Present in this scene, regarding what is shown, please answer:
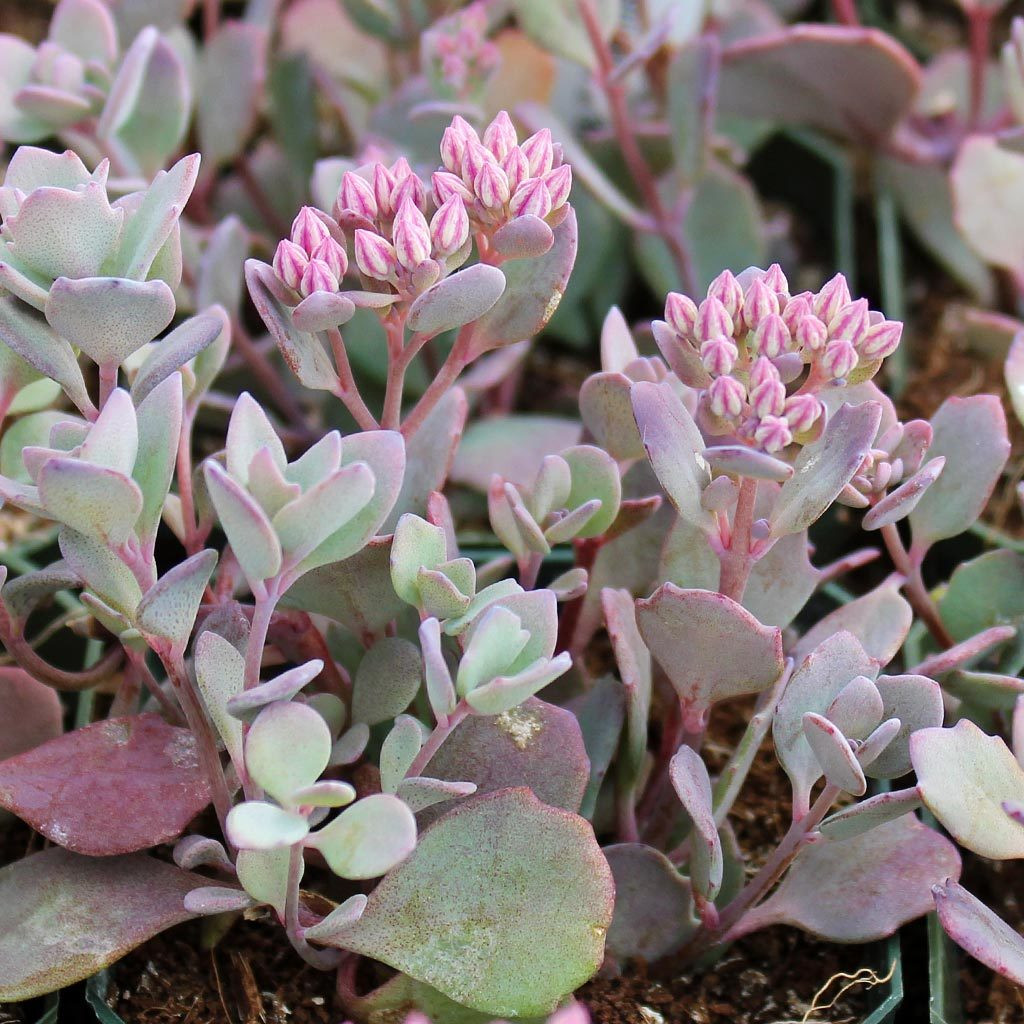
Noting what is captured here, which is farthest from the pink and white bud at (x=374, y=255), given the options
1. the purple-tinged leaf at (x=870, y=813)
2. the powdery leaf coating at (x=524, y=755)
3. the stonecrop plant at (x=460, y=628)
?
the purple-tinged leaf at (x=870, y=813)

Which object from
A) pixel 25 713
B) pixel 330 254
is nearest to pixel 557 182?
pixel 330 254

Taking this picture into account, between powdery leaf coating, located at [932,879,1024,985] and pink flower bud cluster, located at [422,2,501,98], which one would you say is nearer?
powdery leaf coating, located at [932,879,1024,985]

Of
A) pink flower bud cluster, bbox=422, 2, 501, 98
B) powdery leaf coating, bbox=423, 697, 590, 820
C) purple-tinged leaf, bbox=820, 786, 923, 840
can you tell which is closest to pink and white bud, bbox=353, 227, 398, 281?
powdery leaf coating, bbox=423, 697, 590, 820

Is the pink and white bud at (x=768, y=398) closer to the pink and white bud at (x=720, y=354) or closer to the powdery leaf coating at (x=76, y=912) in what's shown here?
the pink and white bud at (x=720, y=354)

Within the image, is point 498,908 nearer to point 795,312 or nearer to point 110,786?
point 110,786

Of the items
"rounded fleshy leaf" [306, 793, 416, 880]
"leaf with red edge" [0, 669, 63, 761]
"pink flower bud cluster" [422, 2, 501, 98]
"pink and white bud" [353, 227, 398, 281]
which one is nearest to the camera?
"rounded fleshy leaf" [306, 793, 416, 880]

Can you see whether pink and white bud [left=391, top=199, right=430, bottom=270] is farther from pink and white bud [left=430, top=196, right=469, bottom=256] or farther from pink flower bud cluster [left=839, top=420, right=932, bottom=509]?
pink flower bud cluster [left=839, top=420, right=932, bottom=509]
